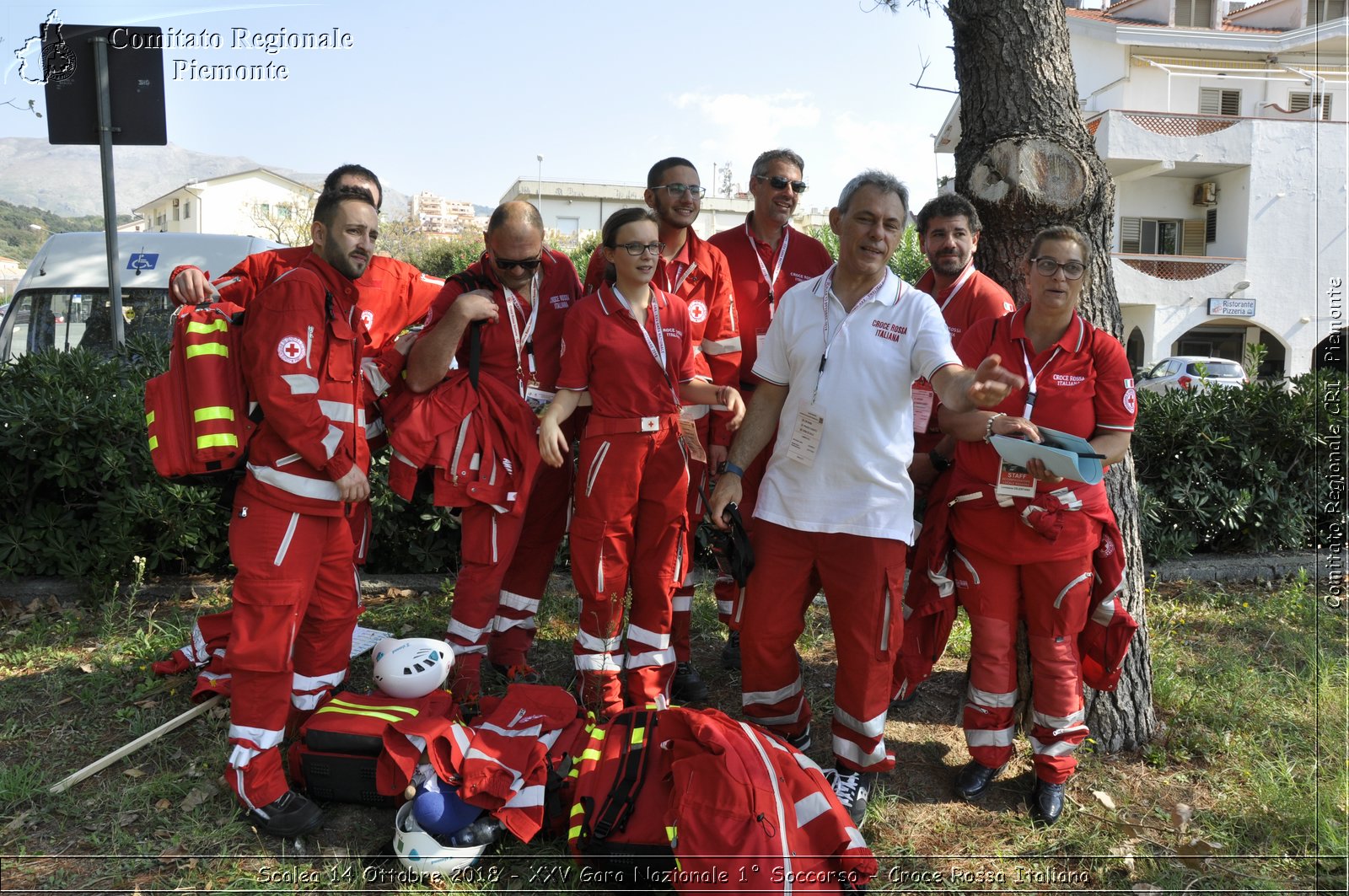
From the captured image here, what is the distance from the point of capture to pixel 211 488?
5.43 metres

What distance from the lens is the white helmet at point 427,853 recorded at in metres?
3.04

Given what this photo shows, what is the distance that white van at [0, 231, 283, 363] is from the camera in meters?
9.00

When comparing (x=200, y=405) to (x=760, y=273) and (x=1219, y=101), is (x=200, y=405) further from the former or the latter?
(x=1219, y=101)

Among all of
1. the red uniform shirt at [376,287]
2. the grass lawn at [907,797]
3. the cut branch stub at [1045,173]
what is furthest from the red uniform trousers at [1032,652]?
the red uniform shirt at [376,287]

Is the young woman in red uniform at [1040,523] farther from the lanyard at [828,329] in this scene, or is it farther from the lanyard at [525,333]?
the lanyard at [525,333]

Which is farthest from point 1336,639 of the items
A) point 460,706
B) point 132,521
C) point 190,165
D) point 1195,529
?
point 190,165

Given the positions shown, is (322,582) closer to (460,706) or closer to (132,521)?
(460,706)

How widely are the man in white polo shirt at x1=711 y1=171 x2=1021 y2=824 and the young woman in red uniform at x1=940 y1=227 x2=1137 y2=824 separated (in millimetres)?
358

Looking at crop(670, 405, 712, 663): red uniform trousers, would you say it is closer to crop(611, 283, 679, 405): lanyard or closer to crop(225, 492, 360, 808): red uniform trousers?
crop(611, 283, 679, 405): lanyard

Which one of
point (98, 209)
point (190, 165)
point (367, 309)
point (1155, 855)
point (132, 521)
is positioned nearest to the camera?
point (1155, 855)

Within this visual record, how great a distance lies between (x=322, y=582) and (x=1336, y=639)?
5.27 meters

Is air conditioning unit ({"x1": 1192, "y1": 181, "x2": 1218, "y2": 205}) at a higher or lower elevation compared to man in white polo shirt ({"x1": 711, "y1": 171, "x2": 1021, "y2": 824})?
higher

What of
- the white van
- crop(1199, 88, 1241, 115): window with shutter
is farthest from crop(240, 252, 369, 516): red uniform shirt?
crop(1199, 88, 1241, 115): window with shutter

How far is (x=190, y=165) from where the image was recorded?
4406 centimetres
